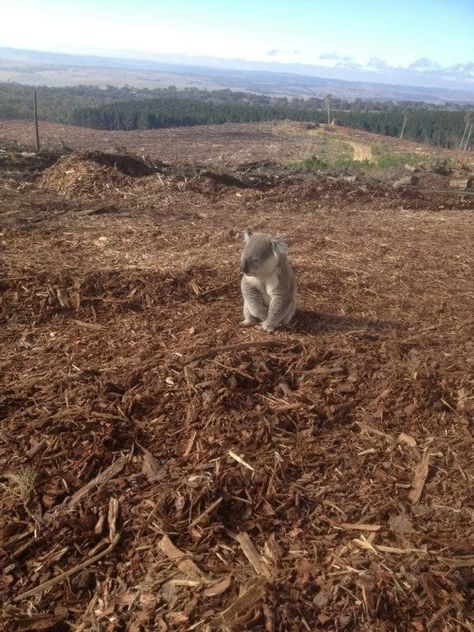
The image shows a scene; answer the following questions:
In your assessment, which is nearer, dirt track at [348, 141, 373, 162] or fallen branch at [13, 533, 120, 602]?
fallen branch at [13, 533, 120, 602]

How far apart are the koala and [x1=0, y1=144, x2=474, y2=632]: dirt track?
10.0 inches

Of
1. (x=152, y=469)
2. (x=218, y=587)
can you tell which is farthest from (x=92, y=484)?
(x=218, y=587)

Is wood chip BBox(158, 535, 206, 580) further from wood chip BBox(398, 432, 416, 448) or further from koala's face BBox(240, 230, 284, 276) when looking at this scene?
koala's face BBox(240, 230, 284, 276)

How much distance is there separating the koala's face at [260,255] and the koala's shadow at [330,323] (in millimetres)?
919

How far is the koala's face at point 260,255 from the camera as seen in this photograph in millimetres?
5707

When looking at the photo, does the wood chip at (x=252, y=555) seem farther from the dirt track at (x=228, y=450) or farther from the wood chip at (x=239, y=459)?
the wood chip at (x=239, y=459)

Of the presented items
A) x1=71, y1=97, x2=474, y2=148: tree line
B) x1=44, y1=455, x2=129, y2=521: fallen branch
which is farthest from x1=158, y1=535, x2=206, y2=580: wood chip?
x1=71, y1=97, x2=474, y2=148: tree line

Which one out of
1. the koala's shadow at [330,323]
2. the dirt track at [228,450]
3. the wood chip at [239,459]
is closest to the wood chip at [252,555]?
the dirt track at [228,450]

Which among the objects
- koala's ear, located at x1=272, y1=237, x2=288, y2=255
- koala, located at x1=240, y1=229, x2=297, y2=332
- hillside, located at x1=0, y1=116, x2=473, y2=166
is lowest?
hillside, located at x1=0, y1=116, x2=473, y2=166

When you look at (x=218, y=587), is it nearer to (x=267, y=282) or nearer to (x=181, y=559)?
(x=181, y=559)

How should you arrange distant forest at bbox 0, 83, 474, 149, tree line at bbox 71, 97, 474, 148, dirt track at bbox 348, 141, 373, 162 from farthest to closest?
tree line at bbox 71, 97, 474, 148 < distant forest at bbox 0, 83, 474, 149 < dirt track at bbox 348, 141, 373, 162

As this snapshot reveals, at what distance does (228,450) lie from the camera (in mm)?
4285

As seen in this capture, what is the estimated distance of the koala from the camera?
5.75 m

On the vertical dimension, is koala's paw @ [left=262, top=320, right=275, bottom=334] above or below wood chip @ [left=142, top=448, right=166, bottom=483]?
above
